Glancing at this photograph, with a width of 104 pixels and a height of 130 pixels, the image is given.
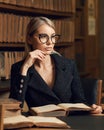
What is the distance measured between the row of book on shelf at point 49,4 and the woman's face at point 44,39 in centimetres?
107

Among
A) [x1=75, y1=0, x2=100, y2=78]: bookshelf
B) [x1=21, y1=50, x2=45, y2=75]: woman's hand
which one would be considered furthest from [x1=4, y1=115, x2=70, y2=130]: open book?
[x1=75, y1=0, x2=100, y2=78]: bookshelf

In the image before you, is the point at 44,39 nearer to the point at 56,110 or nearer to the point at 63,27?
the point at 56,110

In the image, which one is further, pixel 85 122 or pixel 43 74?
pixel 43 74

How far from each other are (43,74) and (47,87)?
162 millimetres

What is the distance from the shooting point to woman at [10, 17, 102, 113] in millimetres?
2416

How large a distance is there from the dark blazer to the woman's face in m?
0.16

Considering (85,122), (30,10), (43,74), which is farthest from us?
(30,10)

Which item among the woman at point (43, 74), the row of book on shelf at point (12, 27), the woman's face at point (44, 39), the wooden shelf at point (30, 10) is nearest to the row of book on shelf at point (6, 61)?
the row of book on shelf at point (12, 27)

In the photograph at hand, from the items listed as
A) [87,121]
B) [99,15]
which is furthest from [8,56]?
[99,15]

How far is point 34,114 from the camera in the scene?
1949 mm

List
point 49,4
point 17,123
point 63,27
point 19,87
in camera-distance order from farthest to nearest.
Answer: point 63,27
point 49,4
point 19,87
point 17,123

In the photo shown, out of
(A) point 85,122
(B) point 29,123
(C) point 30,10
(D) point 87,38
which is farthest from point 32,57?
(D) point 87,38

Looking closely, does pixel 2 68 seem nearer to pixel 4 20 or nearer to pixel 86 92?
pixel 4 20

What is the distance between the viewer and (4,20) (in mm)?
3611
